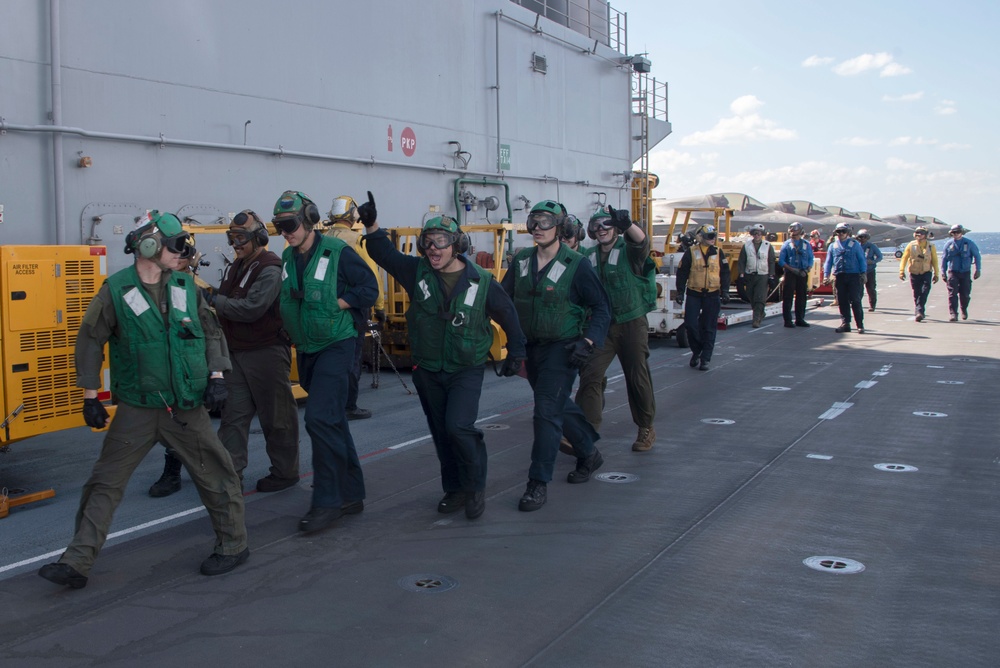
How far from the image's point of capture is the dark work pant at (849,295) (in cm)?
1551

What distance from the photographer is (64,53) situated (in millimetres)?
9328

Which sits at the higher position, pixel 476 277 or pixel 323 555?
pixel 476 277

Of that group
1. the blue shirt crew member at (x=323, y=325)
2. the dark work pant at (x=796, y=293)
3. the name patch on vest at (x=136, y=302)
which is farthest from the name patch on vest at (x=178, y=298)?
the dark work pant at (x=796, y=293)

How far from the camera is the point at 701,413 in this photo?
9.09 metres

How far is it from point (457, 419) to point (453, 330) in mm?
538

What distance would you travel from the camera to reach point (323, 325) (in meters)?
5.52


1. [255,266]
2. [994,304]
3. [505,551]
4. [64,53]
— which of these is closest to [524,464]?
[505,551]

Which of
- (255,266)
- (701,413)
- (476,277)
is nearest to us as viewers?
(476,277)

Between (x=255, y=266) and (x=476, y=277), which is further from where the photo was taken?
(x=255, y=266)

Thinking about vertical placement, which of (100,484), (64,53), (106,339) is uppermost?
(64,53)

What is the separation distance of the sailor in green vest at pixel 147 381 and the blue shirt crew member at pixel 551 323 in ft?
6.82

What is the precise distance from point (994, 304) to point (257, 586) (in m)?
21.0

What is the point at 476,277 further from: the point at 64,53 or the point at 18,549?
the point at 64,53

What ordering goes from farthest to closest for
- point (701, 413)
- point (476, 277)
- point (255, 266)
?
point (701, 413), point (255, 266), point (476, 277)
